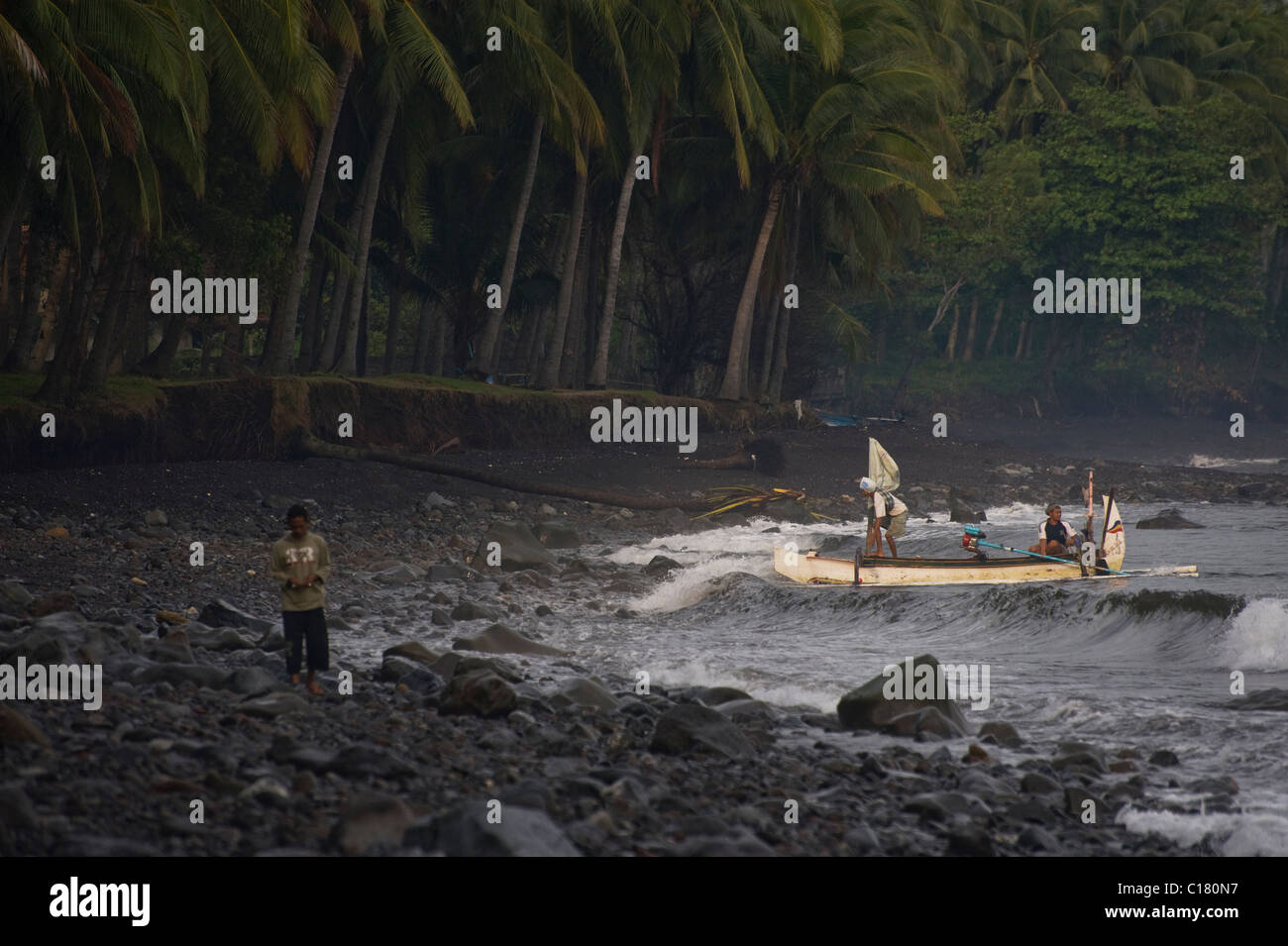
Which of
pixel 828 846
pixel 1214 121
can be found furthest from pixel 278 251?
pixel 1214 121

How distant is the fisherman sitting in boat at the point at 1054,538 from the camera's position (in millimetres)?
19766

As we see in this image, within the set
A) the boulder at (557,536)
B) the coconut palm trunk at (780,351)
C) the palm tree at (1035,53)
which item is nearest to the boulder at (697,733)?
the boulder at (557,536)

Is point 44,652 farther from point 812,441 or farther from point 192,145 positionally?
point 812,441

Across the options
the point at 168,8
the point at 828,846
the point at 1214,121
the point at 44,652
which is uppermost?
the point at 1214,121

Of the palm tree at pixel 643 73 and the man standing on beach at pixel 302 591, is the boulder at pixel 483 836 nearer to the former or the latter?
the man standing on beach at pixel 302 591

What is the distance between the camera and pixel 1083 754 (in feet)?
32.8

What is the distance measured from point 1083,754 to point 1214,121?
52488 millimetres

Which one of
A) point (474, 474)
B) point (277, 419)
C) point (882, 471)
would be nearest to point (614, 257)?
point (474, 474)

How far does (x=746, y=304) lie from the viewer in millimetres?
38719

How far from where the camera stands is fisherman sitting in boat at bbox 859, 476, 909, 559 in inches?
782

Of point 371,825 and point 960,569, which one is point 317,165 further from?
point 371,825

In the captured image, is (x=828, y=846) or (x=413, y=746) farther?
(x=413, y=746)

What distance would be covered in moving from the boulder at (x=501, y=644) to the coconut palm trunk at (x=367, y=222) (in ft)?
59.4

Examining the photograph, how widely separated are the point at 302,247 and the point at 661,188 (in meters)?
14.4
